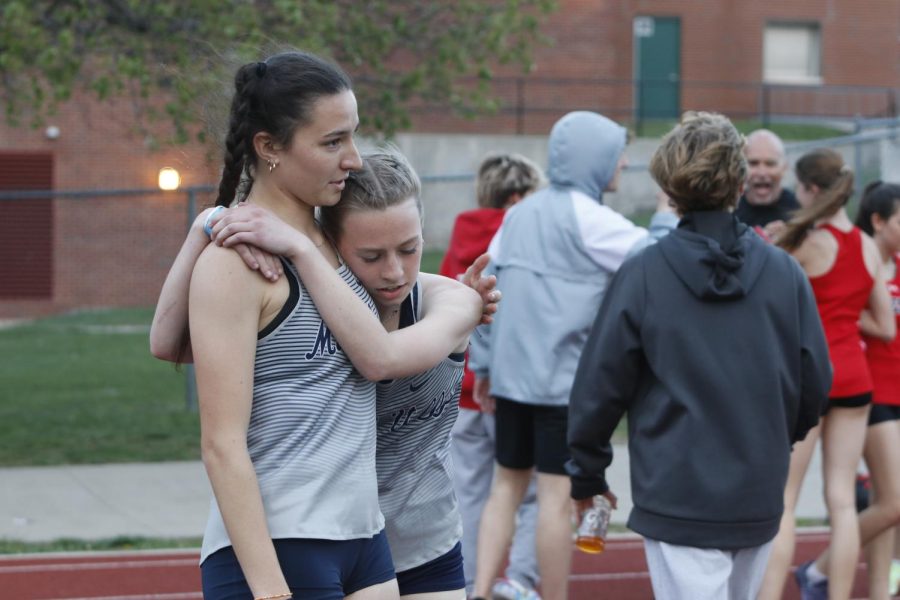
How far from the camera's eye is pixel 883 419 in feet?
18.7

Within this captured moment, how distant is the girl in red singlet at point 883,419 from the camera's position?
18.5 feet

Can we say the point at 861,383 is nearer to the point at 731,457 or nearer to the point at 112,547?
the point at 731,457

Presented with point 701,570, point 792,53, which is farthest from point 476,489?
point 792,53

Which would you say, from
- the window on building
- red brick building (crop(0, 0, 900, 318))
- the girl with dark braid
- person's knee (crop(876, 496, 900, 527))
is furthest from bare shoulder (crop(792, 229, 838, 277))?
the window on building

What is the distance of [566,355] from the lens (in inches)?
211

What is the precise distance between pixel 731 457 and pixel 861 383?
1809mm

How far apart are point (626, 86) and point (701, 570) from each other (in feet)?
90.3

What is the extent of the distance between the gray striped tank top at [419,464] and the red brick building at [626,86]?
17.6 m

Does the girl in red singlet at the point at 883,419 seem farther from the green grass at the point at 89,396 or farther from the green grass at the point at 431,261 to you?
the green grass at the point at 431,261

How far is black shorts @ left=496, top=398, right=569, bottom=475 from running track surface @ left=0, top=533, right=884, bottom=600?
108cm

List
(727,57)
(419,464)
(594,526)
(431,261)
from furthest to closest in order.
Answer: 1. (727,57)
2. (431,261)
3. (594,526)
4. (419,464)

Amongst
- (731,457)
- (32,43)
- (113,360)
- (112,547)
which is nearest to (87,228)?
(113,360)

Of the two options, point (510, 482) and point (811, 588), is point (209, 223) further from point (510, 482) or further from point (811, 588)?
point (811, 588)

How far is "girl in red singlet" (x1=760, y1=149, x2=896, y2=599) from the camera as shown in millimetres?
5359
